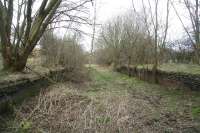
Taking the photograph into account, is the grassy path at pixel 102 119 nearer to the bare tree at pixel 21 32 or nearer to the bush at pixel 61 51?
the bare tree at pixel 21 32

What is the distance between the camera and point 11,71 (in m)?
9.30

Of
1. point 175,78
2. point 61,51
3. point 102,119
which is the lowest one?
point 102,119

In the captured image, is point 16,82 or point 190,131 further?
point 16,82

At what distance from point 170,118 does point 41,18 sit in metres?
6.23

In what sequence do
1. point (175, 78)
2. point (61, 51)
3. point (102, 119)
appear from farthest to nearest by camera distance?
point (61, 51) → point (175, 78) → point (102, 119)

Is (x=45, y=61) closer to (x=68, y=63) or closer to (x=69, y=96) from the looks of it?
(x=68, y=63)

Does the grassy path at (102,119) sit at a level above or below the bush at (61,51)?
below

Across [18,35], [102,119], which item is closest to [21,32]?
A: [18,35]

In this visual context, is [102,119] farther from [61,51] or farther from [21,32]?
[61,51]

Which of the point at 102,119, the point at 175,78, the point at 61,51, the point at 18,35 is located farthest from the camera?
the point at 61,51

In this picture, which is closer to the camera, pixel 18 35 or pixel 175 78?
pixel 18 35

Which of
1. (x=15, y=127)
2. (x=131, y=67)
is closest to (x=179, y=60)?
(x=131, y=67)

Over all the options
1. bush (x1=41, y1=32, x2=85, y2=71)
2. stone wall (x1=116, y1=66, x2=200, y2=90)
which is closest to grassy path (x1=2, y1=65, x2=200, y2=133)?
stone wall (x1=116, y1=66, x2=200, y2=90)

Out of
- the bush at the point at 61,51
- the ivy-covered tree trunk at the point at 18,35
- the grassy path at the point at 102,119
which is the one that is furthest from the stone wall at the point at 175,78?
the ivy-covered tree trunk at the point at 18,35
